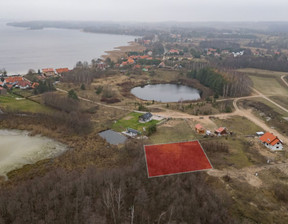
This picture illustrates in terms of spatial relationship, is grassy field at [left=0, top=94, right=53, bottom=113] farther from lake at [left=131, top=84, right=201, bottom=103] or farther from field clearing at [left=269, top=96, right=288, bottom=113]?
field clearing at [left=269, top=96, right=288, bottom=113]

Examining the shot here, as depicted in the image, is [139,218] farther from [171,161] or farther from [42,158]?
[42,158]

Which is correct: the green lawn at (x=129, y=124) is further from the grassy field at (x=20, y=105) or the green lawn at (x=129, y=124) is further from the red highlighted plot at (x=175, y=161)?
the red highlighted plot at (x=175, y=161)

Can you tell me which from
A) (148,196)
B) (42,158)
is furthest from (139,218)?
(42,158)

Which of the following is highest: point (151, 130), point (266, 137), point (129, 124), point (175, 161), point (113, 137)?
point (175, 161)

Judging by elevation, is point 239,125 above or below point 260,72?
below

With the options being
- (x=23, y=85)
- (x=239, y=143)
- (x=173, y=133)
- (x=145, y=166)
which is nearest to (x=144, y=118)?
(x=173, y=133)

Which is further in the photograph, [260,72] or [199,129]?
[260,72]

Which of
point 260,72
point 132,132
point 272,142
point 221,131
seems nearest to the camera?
point 272,142

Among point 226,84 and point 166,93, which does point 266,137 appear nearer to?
point 226,84
